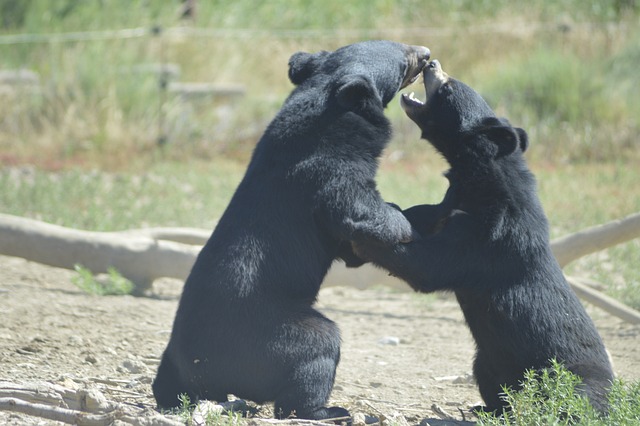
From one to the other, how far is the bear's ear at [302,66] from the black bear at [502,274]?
89 centimetres

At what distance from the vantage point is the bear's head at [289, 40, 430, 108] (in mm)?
3914

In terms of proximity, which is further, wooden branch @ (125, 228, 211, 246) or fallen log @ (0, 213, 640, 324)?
wooden branch @ (125, 228, 211, 246)

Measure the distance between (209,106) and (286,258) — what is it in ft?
29.9

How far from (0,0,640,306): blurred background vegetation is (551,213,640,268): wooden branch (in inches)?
49.7

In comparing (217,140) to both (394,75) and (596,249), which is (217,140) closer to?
(596,249)

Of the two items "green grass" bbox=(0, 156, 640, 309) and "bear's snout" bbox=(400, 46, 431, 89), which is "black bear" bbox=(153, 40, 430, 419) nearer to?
"bear's snout" bbox=(400, 46, 431, 89)

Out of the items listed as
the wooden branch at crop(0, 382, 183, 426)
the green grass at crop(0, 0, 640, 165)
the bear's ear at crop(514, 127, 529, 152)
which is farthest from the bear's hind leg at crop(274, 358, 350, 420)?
Answer: the green grass at crop(0, 0, 640, 165)

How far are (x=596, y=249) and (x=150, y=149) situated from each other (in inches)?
265

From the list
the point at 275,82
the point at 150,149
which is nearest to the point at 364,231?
the point at 150,149

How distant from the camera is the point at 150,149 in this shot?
11.3m

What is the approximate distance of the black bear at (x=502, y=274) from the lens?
385 cm

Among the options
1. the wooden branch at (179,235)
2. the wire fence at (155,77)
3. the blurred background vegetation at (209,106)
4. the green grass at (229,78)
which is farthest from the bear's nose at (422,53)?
the wire fence at (155,77)

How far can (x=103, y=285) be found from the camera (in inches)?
256

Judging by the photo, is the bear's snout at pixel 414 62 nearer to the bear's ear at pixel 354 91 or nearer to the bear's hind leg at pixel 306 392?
the bear's ear at pixel 354 91
